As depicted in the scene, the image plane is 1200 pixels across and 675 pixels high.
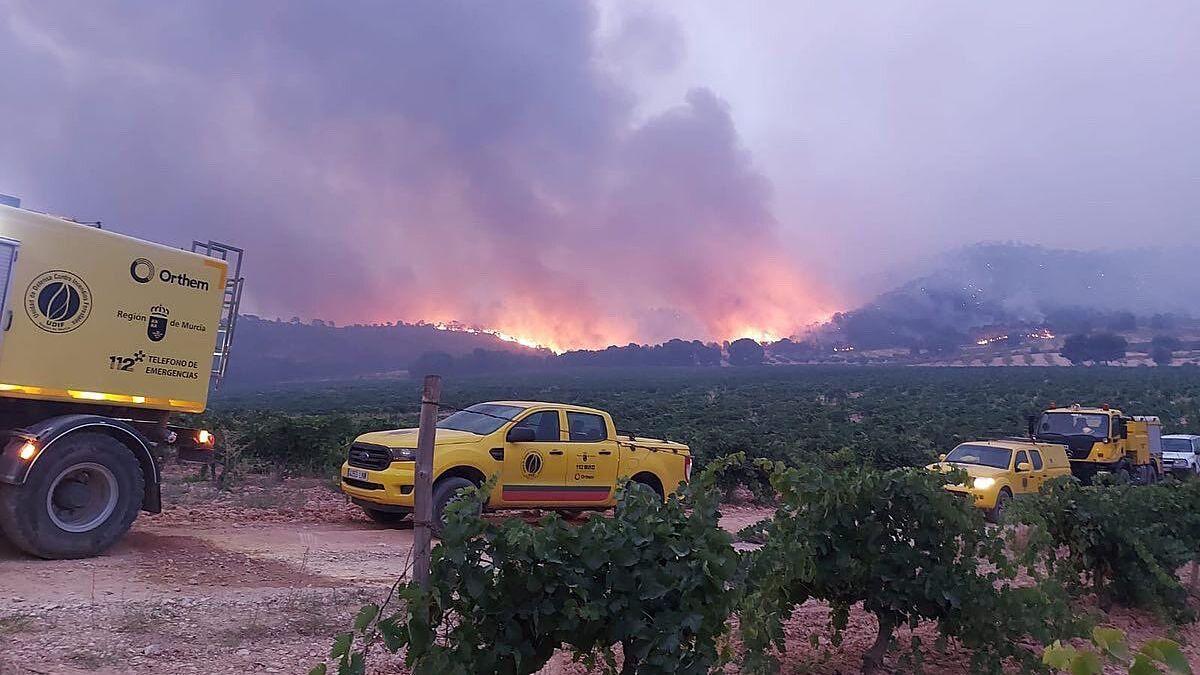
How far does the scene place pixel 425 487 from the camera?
4.52m

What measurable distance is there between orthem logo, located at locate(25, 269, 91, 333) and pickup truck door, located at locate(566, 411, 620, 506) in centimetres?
601

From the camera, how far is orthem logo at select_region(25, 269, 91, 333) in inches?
312

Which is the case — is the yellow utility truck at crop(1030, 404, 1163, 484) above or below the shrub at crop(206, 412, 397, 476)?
above

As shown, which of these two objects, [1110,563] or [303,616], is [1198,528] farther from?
→ [303,616]

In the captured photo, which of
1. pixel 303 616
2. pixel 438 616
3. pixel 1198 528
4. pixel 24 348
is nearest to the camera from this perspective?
pixel 438 616

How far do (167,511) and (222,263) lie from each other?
12.2 feet

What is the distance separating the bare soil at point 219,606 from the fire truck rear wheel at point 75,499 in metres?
0.21

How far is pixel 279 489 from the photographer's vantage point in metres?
14.0

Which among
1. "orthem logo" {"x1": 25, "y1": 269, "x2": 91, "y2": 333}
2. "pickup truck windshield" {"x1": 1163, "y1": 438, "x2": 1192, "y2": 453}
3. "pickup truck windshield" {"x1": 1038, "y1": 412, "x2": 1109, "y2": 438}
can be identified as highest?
"orthem logo" {"x1": 25, "y1": 269, "x2": 91, "y2": 333}

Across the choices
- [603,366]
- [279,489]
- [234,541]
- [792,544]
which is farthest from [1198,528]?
[603,366]

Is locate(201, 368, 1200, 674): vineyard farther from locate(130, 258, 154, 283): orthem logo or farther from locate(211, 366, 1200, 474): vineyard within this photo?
locate(130, 258, 154, 283): orthem logo

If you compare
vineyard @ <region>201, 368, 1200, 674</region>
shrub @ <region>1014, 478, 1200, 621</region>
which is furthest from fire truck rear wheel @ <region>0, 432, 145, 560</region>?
shrub @ <region>1014, 478, 1200, 621</region>

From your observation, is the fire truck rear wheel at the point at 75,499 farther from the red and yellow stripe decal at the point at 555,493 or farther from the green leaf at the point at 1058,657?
the green leaf at the point at 1058,657

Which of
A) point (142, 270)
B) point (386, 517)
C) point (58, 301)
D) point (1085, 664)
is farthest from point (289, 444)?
point (1085, 664)
